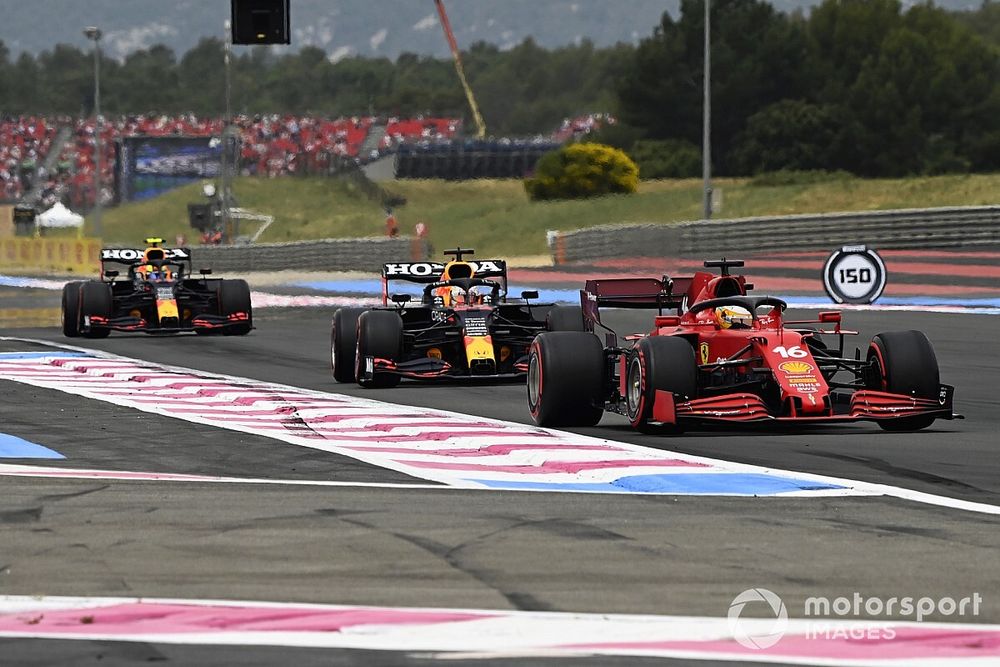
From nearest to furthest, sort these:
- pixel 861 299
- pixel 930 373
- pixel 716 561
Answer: pixel 716 561 < pixel 930 373 < pixel 861 299

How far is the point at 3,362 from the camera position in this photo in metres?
20.5

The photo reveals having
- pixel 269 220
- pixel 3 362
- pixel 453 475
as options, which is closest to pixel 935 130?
pixel 269 220

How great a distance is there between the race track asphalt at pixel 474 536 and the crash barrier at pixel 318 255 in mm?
38131

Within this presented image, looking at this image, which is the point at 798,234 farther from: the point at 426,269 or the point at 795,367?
the point at 795,367

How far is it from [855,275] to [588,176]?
47.5m

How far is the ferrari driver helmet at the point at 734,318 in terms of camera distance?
44.3ft

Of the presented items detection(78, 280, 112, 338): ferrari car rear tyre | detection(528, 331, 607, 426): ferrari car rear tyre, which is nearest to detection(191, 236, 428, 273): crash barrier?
detection(78, 280, 112, 338): ferrari car rear tyre

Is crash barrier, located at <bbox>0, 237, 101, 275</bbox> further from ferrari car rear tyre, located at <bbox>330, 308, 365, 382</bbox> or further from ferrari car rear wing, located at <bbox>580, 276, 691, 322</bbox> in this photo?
ferrari car rear wing, located at <bbox>580, 276, 691, 322</bbox>

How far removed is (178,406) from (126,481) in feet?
16.1

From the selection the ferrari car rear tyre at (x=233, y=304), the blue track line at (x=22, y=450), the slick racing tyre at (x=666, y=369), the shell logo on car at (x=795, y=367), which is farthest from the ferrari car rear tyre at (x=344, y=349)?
the ferrari car rear tyre at (x=233, y=304)

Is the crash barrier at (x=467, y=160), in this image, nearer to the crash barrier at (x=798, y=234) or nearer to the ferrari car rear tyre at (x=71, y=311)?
the crash barrier at (x=798, y=234)

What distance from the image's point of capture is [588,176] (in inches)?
3061

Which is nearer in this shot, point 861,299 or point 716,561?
point 716,561

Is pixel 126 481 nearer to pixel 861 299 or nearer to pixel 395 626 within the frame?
pixel 395 626
